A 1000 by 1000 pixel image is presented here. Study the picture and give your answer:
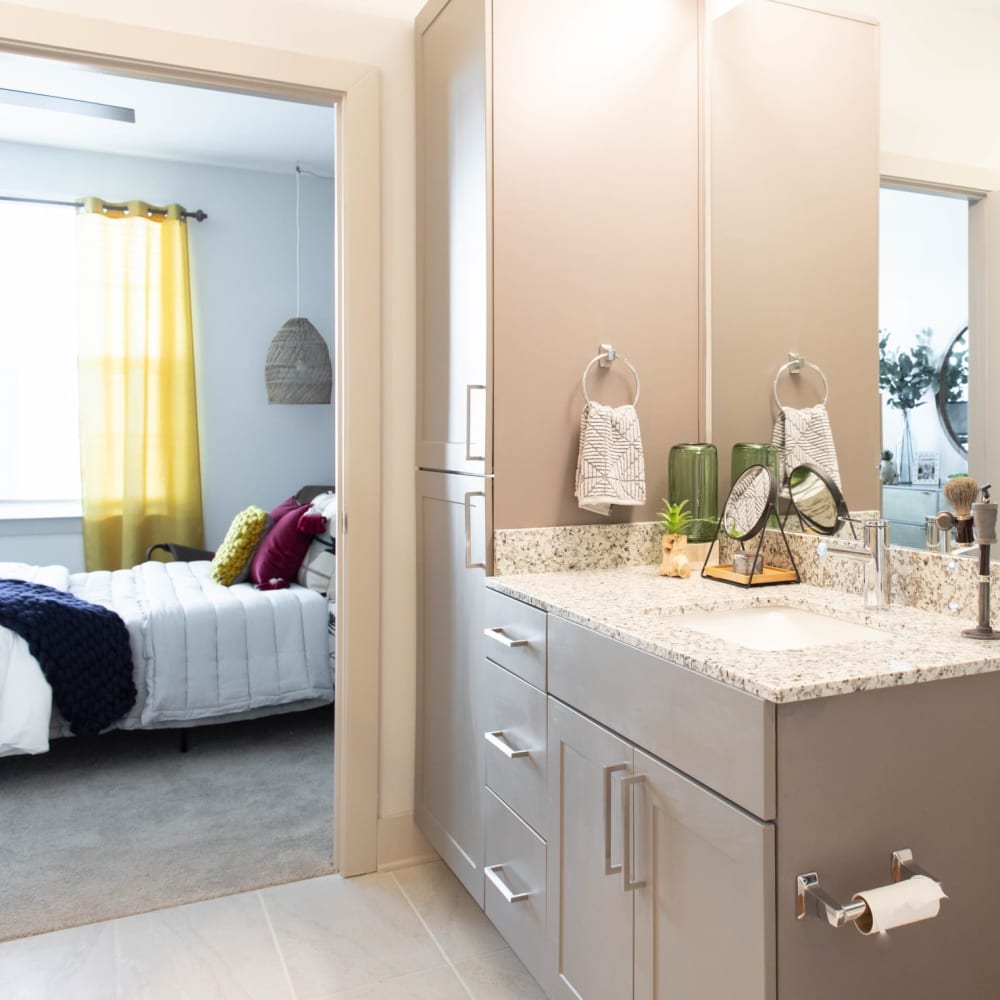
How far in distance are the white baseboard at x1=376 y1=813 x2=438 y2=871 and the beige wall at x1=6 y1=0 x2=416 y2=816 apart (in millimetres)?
27

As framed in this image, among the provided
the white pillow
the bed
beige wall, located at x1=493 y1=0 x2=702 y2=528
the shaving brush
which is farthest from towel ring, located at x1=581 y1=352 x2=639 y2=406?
the white pillow

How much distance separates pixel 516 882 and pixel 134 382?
155 inches

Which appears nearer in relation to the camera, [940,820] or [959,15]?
[940,820]

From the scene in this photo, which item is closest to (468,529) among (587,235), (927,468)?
(587,235)

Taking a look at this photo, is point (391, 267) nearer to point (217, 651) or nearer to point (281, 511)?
point (217, 651)

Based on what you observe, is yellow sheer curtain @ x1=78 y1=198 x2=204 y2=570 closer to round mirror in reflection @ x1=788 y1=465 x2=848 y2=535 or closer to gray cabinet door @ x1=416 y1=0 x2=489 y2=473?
gray cabinet door @ x1=416 y1=0 x2=489 y2=473

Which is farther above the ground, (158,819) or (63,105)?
(63,105)

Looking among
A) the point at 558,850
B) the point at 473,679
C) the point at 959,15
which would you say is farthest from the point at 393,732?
the point at 959,15

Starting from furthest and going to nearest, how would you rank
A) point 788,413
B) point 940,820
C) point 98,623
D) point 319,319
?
point 319,319, point 98,623, point 788,413, point 940,820

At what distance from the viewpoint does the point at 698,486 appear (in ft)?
7.11

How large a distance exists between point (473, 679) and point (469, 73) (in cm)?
141

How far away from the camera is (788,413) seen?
2.08 meters

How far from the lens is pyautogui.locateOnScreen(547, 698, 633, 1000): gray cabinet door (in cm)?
149

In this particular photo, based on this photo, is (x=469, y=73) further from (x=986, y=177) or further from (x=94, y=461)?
(x=94, y=461)
